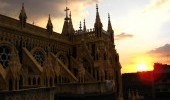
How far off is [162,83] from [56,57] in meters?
28.7

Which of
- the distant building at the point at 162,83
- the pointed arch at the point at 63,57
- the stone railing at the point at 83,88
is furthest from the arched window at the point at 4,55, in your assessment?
the distant building at the point at 162,83

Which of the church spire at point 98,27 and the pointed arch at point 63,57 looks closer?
the pointed arch at point 63,57

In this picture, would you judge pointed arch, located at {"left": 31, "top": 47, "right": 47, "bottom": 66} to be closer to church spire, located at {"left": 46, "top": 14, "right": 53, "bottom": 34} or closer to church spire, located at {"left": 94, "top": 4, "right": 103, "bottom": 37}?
church spire, located at {"left": 46, "top": 14, "right": 53, "bottom": 34}

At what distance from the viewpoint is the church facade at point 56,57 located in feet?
70.5

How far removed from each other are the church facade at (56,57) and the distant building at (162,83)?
1126 cm

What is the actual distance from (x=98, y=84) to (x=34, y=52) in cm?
970

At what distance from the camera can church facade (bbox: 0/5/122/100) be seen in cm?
2150

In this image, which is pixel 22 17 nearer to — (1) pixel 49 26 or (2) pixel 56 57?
(1) pixel 49 26

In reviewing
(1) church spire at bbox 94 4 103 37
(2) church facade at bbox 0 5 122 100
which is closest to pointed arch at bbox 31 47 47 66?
(2) church facade at bbox 0 5 122 100

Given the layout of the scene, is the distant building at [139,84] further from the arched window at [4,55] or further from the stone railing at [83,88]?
the arched window at [4,55]

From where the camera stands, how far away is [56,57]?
3459 centimetres

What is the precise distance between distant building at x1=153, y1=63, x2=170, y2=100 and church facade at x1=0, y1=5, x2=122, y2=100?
11.3 metres

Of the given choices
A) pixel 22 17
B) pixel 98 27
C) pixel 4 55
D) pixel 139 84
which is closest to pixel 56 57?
pixel 22 17

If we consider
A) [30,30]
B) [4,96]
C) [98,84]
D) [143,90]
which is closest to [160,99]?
[143,90]
